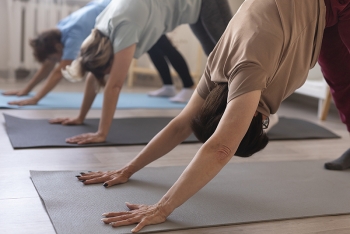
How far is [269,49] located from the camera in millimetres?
1342

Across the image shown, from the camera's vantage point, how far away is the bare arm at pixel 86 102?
8.28 ft

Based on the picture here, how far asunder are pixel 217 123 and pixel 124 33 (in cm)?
98

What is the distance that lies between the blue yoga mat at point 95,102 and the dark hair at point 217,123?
1.85 meters

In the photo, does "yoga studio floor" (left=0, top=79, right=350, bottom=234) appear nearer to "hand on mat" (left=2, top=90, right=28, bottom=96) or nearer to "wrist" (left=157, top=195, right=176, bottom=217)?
"wrist" (left=157, top=195, right=176, bottom=217)

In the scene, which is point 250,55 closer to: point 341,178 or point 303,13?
point 303,13

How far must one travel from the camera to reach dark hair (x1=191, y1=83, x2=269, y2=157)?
1422 mm

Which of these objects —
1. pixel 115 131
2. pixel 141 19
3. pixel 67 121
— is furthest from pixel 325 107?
pixel 67 121

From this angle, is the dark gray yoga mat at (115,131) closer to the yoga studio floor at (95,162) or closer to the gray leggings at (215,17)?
the yoga studio floor at (95,162)

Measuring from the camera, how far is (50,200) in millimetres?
1513

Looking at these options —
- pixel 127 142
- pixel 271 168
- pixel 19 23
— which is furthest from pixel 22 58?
pixel 271 168

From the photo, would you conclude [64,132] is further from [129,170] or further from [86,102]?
[129,170]

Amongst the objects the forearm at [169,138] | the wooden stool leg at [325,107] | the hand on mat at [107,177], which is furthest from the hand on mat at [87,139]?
the wooden stool leg at [325,107]

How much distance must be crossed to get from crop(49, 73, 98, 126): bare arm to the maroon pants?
116 cm

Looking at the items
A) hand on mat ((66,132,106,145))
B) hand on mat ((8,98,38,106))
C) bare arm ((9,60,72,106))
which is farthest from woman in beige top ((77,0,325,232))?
hand on mat ((8,98,38,106))
